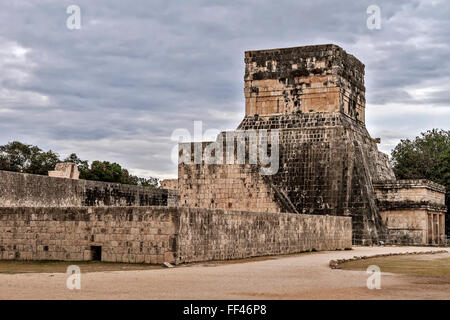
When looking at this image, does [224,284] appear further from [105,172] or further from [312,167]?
[105,172]

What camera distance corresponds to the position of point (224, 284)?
1018 cm

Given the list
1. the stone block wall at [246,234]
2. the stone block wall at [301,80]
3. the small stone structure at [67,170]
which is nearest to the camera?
the stone block wall at [246,234]

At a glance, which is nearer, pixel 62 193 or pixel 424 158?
pixel 62 193

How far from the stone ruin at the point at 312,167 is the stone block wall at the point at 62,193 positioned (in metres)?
2.18

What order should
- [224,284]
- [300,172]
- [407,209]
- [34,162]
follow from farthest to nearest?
[34,162]
[300,172]
[407,209]
[224,284]

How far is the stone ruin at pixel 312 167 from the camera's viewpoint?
27672 mm

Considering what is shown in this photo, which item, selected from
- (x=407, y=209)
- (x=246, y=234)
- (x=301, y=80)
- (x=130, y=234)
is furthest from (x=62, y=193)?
(x=407, y=209)

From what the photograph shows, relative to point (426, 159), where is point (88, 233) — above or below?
below

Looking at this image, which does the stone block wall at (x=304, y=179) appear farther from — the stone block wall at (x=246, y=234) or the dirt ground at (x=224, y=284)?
the dirt ground at (x=224, y=284)

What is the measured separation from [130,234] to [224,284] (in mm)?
4931

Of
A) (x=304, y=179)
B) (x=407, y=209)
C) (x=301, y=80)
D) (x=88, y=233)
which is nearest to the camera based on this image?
(x=88, y=233)

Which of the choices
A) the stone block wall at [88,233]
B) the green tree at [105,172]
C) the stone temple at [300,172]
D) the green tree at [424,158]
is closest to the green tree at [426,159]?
the green tree at [424,158]
